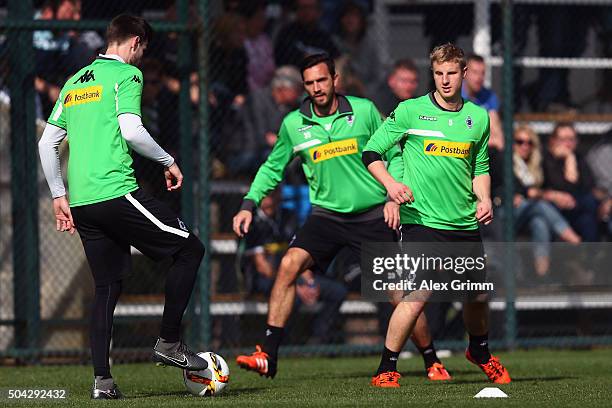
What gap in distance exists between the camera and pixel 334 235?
30.3ft

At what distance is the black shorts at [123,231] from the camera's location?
24.2ft

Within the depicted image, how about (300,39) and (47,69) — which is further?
(300,39)

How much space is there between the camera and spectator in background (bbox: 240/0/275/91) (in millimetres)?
12328

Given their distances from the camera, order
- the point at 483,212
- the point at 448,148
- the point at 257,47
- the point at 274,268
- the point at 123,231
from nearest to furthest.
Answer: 1. the point at 123,231
2. the point at 483,212
3. the point at 448,148
4. the point at 274,268
5. the point at 257,47

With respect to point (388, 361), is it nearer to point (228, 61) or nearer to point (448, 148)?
point (448, 148)

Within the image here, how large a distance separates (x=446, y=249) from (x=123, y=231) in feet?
6.85

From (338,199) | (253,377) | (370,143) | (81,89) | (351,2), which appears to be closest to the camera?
(81,89)

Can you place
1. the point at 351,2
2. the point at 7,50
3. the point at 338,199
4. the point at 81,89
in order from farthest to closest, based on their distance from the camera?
the point at 351,2 → the point at 7,50 → the point at 338,199 → the point at 81,89

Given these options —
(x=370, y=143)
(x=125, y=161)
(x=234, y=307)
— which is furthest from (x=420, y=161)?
(x=234, y=307)

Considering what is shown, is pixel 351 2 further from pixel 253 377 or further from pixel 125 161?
pixel 125 161

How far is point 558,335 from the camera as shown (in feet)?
42.9

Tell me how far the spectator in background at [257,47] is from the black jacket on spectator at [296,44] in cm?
9

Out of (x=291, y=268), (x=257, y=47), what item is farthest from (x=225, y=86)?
(x=291, y=268)

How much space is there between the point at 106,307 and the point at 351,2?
622 centimetres
